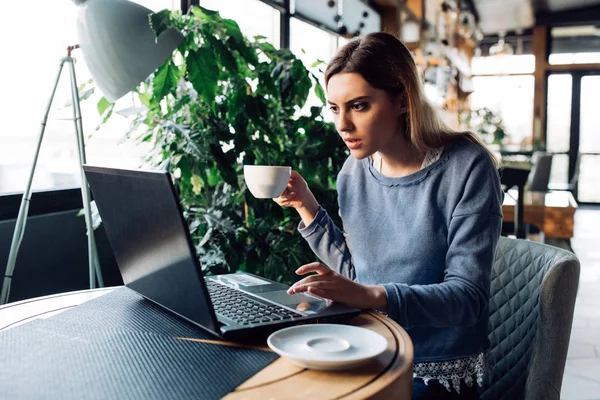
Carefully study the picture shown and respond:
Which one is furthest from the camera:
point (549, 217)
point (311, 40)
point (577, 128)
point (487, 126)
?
point (577, 128)

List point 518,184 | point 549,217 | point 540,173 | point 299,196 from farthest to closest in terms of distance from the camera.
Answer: point 540,173 < point 549,217 < point 518,184 < point 299,196

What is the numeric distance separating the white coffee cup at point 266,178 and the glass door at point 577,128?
9.39 meters

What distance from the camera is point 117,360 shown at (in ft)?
2.59

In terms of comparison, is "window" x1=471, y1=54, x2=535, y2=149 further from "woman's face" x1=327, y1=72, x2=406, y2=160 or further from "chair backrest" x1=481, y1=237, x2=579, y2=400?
"woman's face" x1=327, y1=72, x2=406, y2=160

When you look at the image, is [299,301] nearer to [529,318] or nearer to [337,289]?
[337,289]

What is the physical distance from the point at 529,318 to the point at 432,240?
0.26 metres

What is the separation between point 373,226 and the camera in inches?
51.7

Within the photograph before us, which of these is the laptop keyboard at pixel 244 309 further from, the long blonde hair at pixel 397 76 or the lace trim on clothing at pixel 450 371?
the long blonde hair at pixel 397 76

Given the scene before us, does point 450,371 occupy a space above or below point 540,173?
below

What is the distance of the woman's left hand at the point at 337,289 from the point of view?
0.94m

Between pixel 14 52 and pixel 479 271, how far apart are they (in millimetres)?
2046

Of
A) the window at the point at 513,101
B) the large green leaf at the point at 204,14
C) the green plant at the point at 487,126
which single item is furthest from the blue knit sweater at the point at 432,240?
the window at the point at 513,101

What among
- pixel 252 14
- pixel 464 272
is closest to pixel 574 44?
pixel 252 14

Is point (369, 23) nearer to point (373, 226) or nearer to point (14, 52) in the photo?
point (14, 52)
